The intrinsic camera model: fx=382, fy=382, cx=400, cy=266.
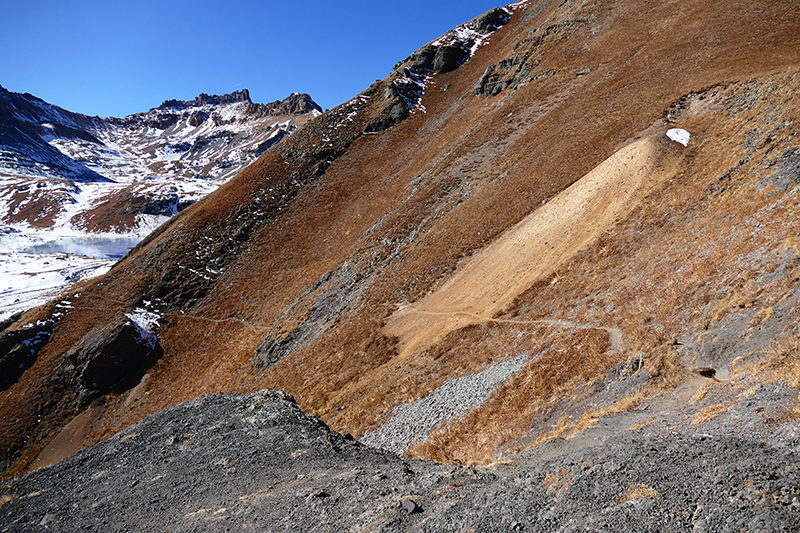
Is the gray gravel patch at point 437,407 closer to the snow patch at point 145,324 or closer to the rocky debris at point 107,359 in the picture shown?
the rocky debris at point 107,359

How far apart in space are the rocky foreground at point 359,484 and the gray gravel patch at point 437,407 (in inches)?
99.7

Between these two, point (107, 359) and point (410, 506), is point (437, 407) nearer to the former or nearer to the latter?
point (410, 506)

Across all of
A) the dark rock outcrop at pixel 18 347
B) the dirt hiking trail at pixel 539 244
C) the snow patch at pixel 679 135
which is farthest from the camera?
the dark rock outcrop at pixel 18 347

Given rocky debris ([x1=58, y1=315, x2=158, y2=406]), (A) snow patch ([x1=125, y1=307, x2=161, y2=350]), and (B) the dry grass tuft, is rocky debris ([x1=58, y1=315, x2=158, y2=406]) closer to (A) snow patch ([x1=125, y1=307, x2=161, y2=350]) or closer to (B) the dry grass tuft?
(A) snow patch ([x1=125, y1=307, x2=161, y2=350])

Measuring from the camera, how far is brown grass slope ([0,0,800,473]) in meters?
12.7

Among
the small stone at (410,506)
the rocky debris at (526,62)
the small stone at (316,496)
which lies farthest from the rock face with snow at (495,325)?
the rocky debris at (526,62)

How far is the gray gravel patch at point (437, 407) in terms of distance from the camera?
1360cm

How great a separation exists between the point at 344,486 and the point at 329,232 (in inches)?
1313

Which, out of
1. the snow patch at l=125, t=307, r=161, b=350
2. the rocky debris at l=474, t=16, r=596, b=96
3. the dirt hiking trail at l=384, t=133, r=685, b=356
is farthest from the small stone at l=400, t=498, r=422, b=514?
the rocky debris at l=474, t=16, r=596, b=96

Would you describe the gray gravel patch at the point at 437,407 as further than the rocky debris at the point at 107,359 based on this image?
No

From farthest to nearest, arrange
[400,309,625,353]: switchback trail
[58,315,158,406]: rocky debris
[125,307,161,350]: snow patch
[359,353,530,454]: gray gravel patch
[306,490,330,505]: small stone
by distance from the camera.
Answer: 1. [125,307,161,350]: snow patch
2. [58,315,158,406]: rocky debris
3. [359,353,530,454]: gray gravel patch
4. [400,309,625,353]: switchback trail
5. [306,490,330,505]: small stone

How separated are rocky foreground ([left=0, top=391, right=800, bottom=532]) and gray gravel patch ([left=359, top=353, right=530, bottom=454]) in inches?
99.7

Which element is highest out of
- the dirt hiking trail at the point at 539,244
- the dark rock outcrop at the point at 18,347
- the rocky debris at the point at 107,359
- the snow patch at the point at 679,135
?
the dark rock outcrop at the point at 18,347

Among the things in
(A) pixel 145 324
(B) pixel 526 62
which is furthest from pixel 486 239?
(B) pixel 526 62
